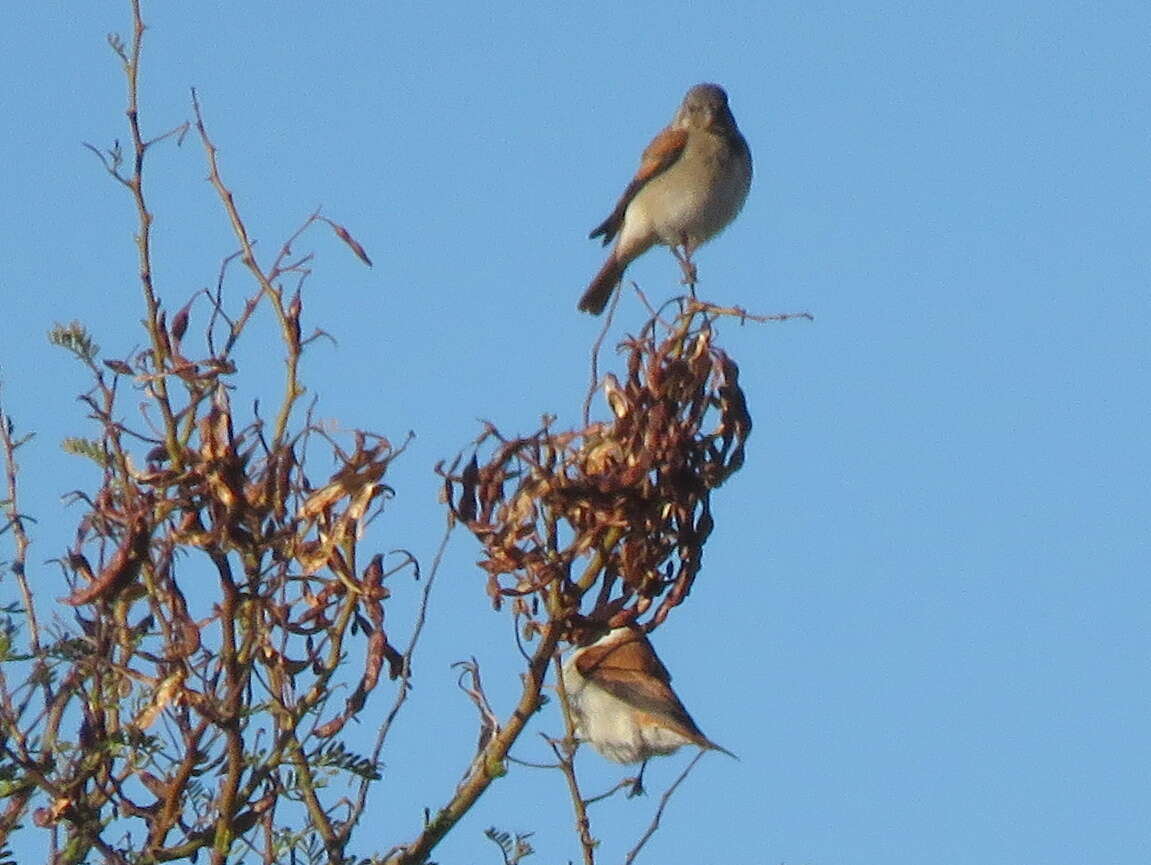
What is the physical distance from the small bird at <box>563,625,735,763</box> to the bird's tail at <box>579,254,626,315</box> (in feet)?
7.95

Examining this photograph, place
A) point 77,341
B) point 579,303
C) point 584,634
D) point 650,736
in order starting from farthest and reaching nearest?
1. point 579,303
2. point 650,736
3. point 77,341
4. point 584,634

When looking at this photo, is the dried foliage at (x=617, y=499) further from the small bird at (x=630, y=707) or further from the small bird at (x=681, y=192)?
the small bird at (x=681, y=192)

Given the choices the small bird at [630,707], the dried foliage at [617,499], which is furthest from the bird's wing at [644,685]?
the dried foliage at [617,499]

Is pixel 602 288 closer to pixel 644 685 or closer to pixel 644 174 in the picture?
pixel 644 174

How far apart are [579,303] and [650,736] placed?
279 cm

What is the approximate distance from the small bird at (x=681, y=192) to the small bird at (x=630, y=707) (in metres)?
2.32

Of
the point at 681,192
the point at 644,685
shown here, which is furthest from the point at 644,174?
the point at 644,685

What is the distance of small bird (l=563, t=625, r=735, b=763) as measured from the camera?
703 centimetres

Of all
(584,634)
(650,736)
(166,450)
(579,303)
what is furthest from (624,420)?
(579,303)

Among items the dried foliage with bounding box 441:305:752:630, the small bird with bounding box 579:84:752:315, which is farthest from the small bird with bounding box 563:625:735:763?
the dried foliage with bounding box 441:305:752:630

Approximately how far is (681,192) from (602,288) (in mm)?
636

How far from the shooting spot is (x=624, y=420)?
252 cm

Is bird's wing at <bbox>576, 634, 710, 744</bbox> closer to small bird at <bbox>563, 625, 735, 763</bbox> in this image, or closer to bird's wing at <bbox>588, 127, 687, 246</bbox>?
small bird at <bbox>563, 625, 735, 763</bbox>

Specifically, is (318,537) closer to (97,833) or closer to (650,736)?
(97,833)
